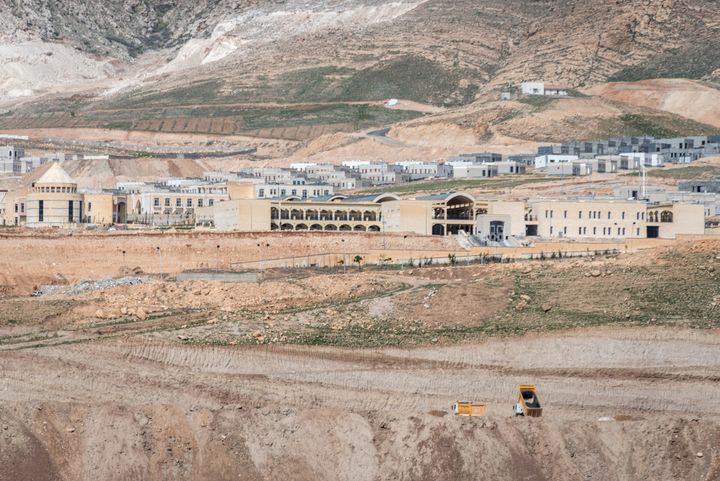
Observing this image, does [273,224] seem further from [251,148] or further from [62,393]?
[251,148]

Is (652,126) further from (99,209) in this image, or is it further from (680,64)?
(99,209)

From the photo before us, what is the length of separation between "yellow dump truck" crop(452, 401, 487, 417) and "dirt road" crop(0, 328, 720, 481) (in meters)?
0.35

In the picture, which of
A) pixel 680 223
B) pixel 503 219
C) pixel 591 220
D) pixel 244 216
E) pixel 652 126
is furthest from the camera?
pixel 652 126

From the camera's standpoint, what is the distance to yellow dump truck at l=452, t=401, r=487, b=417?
49906 millimetres

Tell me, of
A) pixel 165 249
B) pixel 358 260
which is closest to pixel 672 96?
pixel 358 260

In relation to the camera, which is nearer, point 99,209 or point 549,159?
point 99,209

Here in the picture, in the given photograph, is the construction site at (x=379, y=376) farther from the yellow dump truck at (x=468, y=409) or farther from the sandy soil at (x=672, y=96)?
the sandy soil at (x=672, y=96)

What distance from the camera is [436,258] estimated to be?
7950cm

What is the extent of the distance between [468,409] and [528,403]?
1.81 m

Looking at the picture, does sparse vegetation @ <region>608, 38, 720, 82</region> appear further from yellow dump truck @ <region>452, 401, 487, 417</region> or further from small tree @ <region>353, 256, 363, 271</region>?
yellow dump truck @ <region>452, 401, 487, 417</region>

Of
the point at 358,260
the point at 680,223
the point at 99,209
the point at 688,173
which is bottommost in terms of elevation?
the point at 358,260

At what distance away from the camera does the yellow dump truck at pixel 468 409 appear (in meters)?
49.9

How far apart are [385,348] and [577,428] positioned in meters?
9.20

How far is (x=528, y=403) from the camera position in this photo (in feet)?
165
